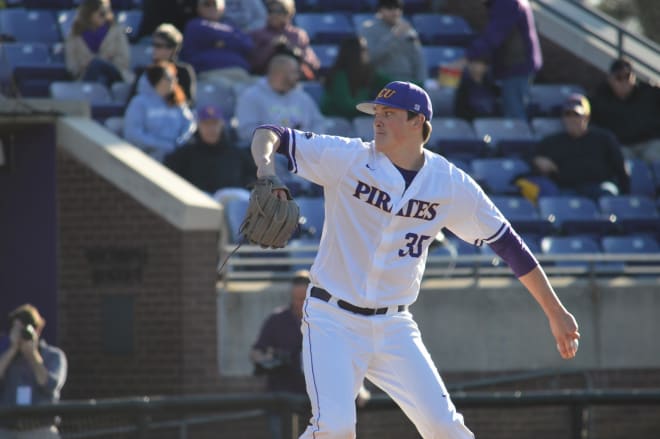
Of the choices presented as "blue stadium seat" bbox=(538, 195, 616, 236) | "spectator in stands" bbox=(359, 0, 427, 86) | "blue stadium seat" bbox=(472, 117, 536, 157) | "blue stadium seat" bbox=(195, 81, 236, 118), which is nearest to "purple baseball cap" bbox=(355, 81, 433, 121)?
"blue stadium seat" bbox=(538, 195, 616, 236)

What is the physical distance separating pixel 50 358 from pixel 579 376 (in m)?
4.40

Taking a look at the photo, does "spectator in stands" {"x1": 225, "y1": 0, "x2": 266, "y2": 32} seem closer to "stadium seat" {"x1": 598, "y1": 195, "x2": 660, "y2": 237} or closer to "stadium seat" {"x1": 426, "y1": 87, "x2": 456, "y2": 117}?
"stadium seat" {"x1": 426, "y1": 87, "x2": 456, "y2": 117}

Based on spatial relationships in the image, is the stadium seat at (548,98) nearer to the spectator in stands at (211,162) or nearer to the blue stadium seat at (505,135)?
the blue stadium seat at (505,135)

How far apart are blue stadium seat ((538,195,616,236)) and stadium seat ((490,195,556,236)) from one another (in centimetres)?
9

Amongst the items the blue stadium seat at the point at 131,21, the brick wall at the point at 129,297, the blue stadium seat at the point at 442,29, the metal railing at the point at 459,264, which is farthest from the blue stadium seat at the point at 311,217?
the blue stadium seat at the point at 442,29

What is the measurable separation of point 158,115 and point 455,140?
8.83ft

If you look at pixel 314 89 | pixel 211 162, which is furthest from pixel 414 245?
pixel 314 89

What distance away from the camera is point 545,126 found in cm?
1346

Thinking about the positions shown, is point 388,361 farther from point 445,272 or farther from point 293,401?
point 445,272

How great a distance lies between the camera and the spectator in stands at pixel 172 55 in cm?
1181

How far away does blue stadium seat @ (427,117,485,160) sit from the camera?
41.2 ft

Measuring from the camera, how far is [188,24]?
1292cm

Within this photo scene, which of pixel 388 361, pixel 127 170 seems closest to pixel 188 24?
pixel 127 170

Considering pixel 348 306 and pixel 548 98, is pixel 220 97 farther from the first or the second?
pixel 348 306
